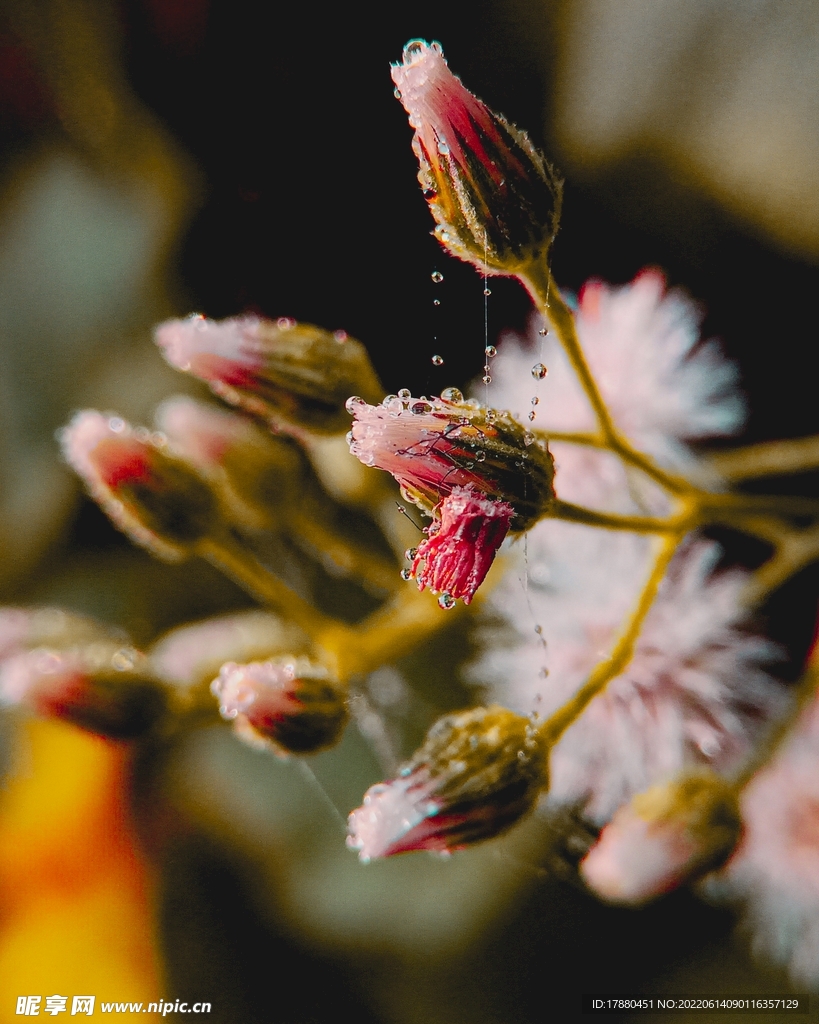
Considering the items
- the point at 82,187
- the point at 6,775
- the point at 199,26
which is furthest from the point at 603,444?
the point at 6,775

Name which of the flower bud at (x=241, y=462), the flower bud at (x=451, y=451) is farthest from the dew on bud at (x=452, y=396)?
the flower bud at (x=241, y=462)

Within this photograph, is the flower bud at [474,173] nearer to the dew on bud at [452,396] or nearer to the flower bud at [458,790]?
the dew on bud at [452,396]

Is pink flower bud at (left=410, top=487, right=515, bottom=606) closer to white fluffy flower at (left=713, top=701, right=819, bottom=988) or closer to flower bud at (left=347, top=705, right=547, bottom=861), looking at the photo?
flower bud at (left=347, top=705, right=547, bottom=861)

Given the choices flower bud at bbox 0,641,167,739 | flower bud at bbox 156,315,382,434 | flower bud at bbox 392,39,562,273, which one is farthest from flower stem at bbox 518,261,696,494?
flower bud at bbox 0,641,167,739

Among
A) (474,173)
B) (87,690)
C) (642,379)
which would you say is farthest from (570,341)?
(87,690)

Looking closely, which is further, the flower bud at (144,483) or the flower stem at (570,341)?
the flower bud at (144,483)

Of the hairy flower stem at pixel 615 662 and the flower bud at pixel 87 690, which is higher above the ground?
the hairy flower stem at pixel 615 662
